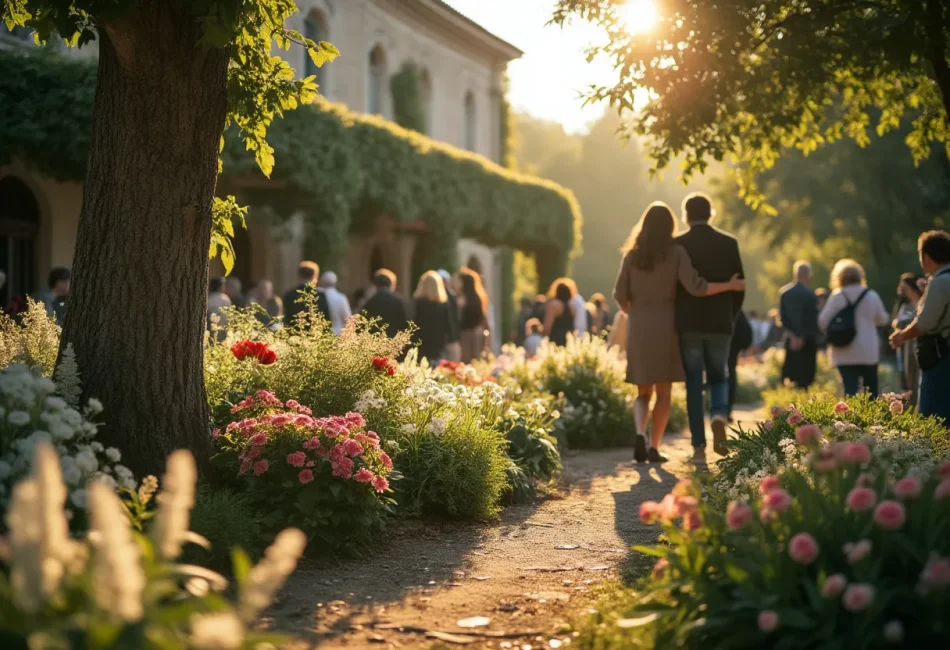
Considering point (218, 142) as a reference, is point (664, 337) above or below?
below

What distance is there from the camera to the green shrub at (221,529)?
4.84m

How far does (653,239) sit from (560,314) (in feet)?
24.0

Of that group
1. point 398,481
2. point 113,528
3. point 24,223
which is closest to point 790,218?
point 24,223

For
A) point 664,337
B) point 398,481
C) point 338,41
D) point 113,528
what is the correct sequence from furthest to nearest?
point 338,41 < point 664,337 < point 398,481 < point 113,528

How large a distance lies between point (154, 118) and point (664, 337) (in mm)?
4940

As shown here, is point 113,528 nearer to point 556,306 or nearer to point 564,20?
point 564,20

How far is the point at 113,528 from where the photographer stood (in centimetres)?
212

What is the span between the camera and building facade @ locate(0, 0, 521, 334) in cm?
1795

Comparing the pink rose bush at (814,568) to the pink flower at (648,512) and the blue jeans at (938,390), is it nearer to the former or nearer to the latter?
the pink flower at (648,512)

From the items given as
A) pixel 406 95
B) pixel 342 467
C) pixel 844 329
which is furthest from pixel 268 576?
pixel 406 95

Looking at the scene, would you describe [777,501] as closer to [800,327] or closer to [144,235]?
[144,235]

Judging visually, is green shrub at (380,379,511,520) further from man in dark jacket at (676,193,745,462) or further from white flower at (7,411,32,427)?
white flower at (7,411,32,427)

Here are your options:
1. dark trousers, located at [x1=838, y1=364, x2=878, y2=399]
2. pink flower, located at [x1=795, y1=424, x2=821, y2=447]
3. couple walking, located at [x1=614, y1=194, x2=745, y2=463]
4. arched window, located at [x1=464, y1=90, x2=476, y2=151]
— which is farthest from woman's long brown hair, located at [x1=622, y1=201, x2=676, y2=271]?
arched window, located at [x1=464, y1=90, x2=476, y2=151]

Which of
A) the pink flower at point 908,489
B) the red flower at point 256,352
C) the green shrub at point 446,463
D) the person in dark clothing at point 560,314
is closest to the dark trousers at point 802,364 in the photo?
the person in dark clothing at point 560,314
